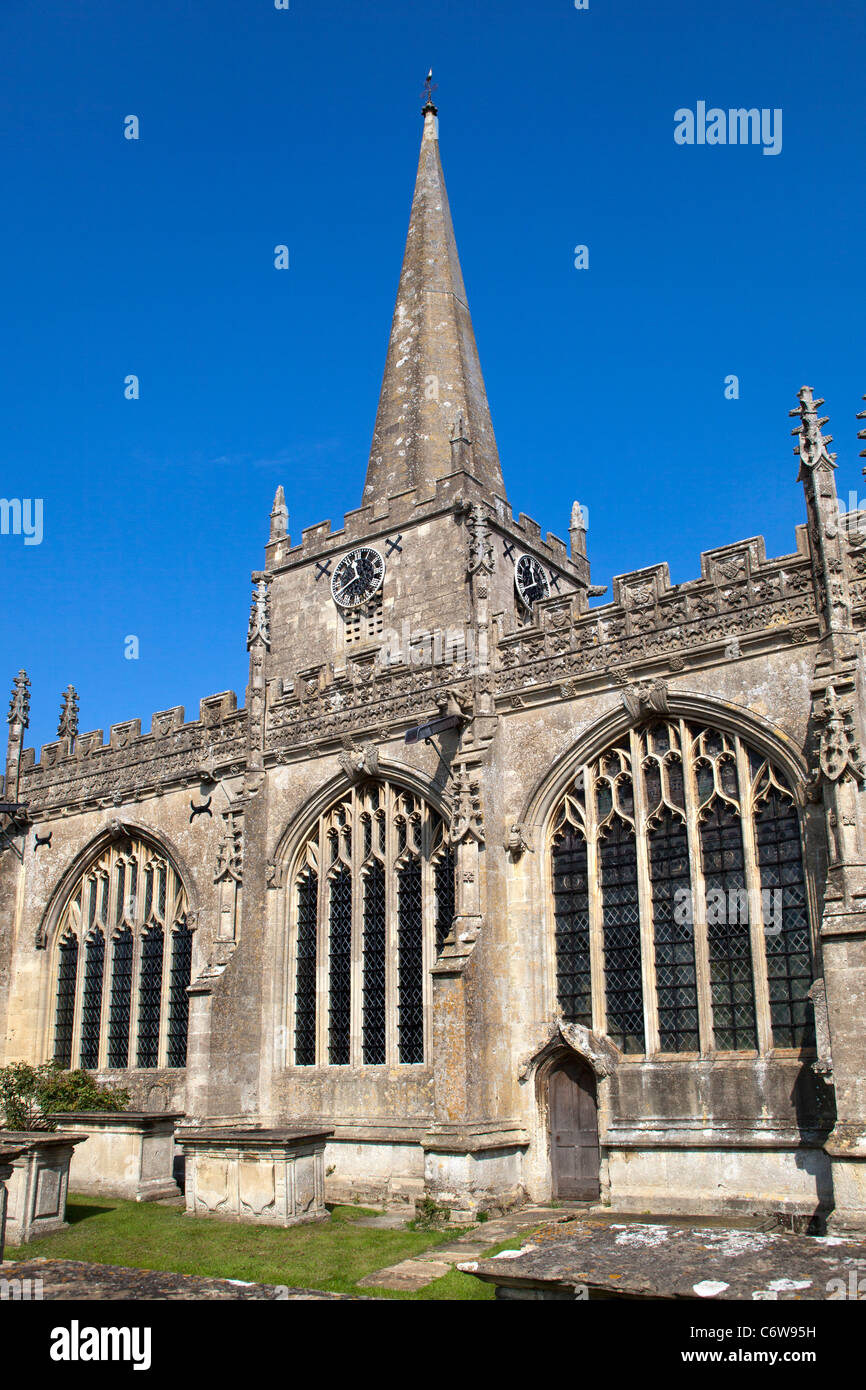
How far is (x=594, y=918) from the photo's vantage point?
52.7ft

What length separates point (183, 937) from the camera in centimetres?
2227

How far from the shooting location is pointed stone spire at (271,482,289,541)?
24.4 m

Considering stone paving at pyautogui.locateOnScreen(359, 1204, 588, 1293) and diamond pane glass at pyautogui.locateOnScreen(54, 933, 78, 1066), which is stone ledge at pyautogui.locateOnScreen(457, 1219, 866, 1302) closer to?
stone paving at pyautogui.locateOnScreen(359, 1204, 588, 1293)

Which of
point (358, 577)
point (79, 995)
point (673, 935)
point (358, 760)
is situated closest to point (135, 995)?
point (79, 995)

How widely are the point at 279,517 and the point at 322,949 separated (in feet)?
32.8

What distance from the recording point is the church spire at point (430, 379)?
77.0 feet

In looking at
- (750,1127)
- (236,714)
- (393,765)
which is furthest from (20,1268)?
(236,714)

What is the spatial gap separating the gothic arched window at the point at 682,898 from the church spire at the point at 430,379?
8.34m

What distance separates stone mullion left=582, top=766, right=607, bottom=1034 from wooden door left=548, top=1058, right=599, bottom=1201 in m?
0.80

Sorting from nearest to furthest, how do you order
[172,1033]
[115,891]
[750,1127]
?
[750,1127]
[172,1033]
[115,891]

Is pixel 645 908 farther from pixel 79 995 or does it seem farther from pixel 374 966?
pixel 79 995

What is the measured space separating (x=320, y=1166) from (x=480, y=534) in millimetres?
10149

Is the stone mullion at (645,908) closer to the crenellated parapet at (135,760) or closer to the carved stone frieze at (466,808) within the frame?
the carved stone frieze at (466,808)
